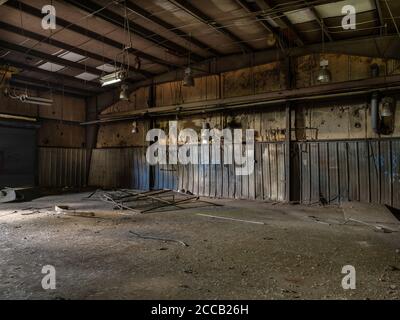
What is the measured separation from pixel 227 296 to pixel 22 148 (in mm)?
11507

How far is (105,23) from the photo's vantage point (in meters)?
7.30

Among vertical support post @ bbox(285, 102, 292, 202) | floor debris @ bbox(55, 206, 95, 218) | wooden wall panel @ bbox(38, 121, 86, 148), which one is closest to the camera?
floor debris @ bbox(55, 206, 95, 218)

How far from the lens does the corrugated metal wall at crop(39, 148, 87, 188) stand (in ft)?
39.3

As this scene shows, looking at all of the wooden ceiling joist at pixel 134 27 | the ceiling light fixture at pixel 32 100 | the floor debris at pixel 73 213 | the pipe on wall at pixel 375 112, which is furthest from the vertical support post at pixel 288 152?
the ceiling light fixture at pixel 32 100

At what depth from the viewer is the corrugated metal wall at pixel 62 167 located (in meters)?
12.0

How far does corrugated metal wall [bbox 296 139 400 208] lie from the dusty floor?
6.23 feet

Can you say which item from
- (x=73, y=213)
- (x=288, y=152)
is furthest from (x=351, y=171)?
(x=73, y=213)

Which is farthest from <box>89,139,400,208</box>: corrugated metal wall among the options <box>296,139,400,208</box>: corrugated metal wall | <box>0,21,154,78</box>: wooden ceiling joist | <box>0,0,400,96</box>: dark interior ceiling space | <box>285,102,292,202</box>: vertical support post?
<box>0,21,154,78</box>: wooden ceiling joist

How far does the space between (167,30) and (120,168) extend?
6.68 meters

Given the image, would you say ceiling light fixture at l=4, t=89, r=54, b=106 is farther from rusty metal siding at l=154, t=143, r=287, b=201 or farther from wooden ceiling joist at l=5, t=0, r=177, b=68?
rusty metal siding at l=154, t=143, r=287, b=201

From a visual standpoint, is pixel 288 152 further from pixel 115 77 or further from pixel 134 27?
pixel 134 27

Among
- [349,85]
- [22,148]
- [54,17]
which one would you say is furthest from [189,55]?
[22,148]

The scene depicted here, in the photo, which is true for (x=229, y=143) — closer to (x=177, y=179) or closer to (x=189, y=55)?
(x=177, y=179)

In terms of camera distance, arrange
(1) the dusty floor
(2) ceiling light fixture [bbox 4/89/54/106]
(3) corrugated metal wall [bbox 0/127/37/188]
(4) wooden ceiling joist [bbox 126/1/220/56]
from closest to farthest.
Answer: (1) the dusty floor < (4) wooden ceiling joist [bbox 126/1/220/56] < (2) ceiling light fixture [bbox 4/89/54/106] < (3) corrugated metal wall [bbox 0/127/37/188]
